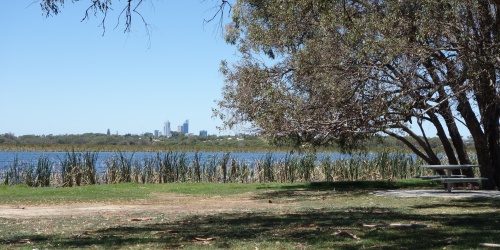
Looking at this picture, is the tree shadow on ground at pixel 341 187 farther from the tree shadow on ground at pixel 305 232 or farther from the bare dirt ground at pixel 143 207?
the tree shadow on ground at pixel 305 232

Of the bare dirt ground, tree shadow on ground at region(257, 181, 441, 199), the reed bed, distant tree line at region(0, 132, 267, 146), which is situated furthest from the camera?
distant tree line at region(0, 132, 267, 146)

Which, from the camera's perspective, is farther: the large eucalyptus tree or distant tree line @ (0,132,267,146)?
distant tree line @ (0,132,267,146)

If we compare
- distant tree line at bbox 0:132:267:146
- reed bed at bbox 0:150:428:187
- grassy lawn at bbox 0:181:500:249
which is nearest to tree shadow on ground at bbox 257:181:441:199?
grassy lawn at bbox 0:181:500:249

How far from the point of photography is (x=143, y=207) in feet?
49.3

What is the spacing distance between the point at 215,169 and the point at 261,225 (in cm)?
1407

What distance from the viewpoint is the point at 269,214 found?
12.2 metres

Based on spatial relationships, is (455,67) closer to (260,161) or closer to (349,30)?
(349,30)

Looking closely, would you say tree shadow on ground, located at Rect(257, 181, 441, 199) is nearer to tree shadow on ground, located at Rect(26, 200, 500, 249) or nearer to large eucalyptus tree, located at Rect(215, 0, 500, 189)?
large eucalyptus tree, located at Rect(215, 0, 500, 189)

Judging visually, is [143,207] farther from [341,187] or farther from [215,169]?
[215,169]

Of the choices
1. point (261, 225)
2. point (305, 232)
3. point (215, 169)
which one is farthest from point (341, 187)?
point (305, 232)

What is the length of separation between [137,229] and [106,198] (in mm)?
7627

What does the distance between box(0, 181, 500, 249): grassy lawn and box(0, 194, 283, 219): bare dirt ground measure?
0.04 metres

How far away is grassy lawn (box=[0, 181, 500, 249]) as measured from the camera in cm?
812

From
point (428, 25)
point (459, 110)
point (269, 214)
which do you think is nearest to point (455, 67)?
point (428, 25)
